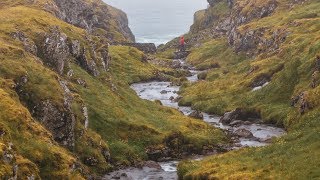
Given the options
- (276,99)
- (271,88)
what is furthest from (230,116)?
(271,88)

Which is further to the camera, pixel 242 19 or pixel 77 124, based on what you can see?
pixel 242 19

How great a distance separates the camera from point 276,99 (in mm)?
106062

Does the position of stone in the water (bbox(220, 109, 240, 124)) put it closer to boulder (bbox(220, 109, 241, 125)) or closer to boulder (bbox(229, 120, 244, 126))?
boulder (bbox(220, 109, 241, 125))

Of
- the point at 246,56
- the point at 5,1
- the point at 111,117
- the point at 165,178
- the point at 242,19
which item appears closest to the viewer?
the point at 165,178

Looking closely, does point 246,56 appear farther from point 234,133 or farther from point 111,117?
point 111,117

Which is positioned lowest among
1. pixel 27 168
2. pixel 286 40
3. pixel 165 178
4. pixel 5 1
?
pixel 165 178

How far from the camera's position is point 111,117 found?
278 feet

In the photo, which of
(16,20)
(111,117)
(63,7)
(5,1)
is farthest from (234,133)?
(63,7)

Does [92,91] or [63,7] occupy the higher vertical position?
[63,7]

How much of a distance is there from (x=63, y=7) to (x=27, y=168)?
13604 centimetres

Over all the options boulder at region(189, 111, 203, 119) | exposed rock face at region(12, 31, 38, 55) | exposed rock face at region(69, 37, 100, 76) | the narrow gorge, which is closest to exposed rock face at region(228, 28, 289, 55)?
the narrow gorge

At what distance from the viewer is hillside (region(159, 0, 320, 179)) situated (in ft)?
197

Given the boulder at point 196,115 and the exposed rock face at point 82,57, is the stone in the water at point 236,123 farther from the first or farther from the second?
the exposed rock face at point 82,57

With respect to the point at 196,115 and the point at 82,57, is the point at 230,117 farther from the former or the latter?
the point at 82,57
